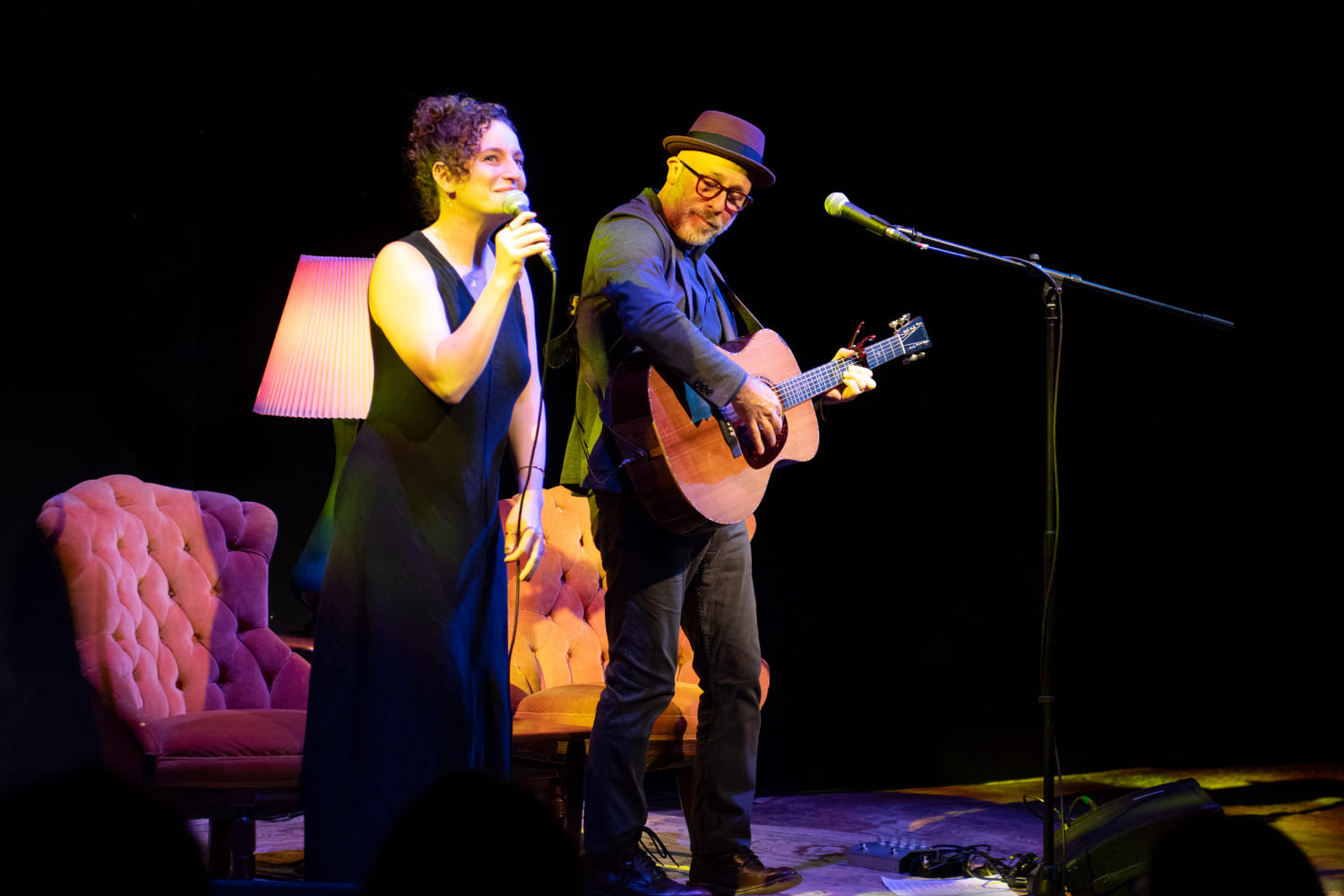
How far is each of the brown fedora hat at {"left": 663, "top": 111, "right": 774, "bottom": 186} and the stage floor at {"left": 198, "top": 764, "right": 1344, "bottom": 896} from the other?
6.04 ft

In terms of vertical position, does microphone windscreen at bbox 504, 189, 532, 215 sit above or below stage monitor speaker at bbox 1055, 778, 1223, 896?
above

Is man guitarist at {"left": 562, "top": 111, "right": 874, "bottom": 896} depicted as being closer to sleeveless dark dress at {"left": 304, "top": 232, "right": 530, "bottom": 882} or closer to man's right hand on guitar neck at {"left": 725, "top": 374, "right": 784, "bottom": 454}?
man's right hand on guitar neck at {"left": 725, "top": 374, "right": 784, "bottom": 454}

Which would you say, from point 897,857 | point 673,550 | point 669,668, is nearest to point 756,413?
point 673,550

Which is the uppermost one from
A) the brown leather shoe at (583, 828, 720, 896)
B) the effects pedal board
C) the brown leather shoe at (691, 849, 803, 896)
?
the brown leather shoe at (583, 828, 720, 896)

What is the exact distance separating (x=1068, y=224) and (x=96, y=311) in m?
4.01

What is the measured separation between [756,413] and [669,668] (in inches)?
25.4

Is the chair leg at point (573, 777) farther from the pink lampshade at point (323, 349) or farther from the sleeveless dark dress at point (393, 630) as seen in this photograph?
the sleeveless dark dress at point (393, 630)

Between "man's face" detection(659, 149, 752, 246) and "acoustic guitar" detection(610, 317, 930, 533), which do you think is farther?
"man's face" detection(659, 149, 752, 246)

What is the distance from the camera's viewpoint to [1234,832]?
3.11ft

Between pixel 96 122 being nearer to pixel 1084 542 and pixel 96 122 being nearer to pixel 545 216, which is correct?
pixel 545 216

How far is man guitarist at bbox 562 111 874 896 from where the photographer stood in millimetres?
2660

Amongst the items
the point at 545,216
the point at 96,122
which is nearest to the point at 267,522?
the point at 96,122

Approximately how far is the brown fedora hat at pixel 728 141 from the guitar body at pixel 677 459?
1.96 ft

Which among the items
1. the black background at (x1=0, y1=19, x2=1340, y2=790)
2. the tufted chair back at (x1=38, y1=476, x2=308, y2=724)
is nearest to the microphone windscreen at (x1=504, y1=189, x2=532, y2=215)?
the tufted chair back at (x1=38, y1=476, x2=308, y2=724)
